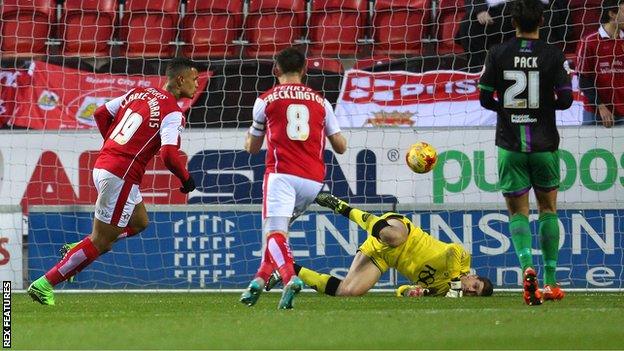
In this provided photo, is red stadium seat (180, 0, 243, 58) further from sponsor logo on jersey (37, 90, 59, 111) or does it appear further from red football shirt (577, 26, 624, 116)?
red football shirt (577, 26, 624, 116)

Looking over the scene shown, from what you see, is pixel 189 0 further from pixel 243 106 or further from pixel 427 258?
pixel 427 258

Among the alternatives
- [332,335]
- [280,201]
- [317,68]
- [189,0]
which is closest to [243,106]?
[317,68]

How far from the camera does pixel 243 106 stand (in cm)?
1323

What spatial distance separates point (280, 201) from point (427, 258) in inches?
76.7

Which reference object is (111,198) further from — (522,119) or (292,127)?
(522,119)

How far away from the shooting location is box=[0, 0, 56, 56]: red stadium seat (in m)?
13.8

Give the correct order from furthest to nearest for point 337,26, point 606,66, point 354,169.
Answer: point 337,26 < point 606,66 < point 354,169

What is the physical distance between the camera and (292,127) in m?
8.32

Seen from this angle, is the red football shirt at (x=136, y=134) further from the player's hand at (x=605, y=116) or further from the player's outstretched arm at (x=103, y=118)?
the player's hand at (x=605, y=116)

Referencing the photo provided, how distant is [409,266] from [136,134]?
7.69ft

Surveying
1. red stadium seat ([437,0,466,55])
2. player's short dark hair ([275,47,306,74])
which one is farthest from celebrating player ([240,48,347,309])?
red stadium seat ([437,0,466,55])

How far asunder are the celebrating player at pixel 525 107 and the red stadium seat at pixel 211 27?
18.8 feet

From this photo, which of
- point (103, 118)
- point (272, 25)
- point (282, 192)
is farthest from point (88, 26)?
point (282, 192)

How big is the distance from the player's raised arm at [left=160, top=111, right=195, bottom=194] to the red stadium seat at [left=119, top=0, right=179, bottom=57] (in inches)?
202
